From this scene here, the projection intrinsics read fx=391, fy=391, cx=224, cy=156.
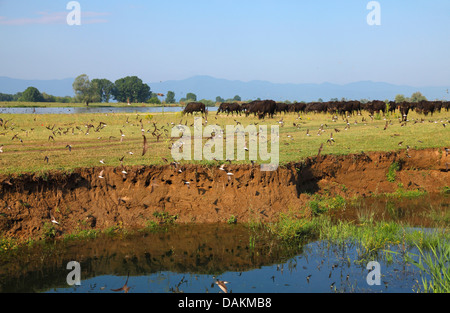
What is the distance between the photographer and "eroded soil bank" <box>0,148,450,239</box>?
10.1 metres

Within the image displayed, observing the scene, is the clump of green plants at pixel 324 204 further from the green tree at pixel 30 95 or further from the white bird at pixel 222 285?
the green tree at pixel 30 95

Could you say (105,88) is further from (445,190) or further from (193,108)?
(445,190)

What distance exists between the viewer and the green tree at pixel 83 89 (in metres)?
82.6

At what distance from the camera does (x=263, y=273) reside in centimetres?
805

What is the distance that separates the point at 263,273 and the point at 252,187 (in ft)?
13.1

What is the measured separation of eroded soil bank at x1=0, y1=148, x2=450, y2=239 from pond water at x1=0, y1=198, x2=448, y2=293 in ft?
2.60

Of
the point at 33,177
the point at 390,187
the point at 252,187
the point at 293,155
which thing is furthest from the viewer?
the point at 390,187

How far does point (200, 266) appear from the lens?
28.0ft

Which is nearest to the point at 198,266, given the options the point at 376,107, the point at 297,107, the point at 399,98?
the point at 376,107

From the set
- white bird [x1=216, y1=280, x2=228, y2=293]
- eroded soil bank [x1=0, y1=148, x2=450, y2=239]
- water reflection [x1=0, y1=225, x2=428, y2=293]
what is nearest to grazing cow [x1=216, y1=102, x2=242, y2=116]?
eroded soil bank [x1=0, y1=148, x2=450, y2=239]

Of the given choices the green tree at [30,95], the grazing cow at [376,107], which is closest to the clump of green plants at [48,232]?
the grazing cow at [376,107]

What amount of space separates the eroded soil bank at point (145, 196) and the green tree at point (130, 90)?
97870 millimetres
